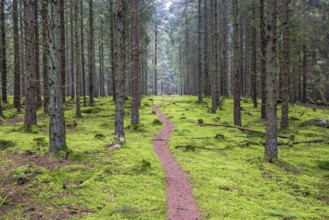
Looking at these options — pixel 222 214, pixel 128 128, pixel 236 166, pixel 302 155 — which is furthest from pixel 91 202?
pixel 128 128

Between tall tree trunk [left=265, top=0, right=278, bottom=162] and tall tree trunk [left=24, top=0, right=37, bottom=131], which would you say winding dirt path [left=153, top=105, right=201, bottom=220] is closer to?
tall tree trunk [left=265, top=0, right=278, bottom=162]

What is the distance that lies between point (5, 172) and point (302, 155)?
9.69m

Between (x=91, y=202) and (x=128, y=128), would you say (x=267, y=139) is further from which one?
(x=128, y=128)

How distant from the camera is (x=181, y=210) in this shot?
18.5ft

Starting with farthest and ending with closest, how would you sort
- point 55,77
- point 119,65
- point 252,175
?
point 119,65, point 55,77, point 252,175

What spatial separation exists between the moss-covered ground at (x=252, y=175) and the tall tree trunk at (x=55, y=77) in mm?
3946

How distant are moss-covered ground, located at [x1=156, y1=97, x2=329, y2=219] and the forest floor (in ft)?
0.07

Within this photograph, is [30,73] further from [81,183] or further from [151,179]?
[151,179]

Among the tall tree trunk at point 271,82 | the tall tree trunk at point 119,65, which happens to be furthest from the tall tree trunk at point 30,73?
the tall tree trunk at point 271,82

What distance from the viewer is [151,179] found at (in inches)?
285

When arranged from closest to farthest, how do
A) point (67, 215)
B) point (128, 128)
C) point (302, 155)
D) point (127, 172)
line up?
point (67, 215) < point (127, 172) < point (302, 155) < point (128, 128)

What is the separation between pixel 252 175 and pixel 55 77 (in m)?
6.31

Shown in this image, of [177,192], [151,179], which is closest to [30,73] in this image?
[151,179]

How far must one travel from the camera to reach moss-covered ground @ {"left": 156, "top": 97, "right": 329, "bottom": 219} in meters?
5.76
